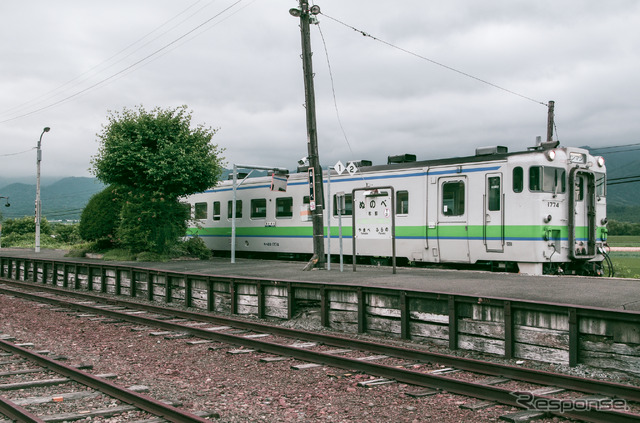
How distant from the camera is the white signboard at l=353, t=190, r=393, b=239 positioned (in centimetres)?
1448

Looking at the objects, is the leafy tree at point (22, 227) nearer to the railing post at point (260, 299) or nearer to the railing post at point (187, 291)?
the railing post at point (187, 291)

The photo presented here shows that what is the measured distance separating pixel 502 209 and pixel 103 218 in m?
18.0

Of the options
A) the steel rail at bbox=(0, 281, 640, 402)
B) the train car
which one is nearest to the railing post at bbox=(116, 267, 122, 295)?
the steel rail at bbox=(0, 281, 640, 402)

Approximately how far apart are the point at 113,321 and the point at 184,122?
11.6 metres

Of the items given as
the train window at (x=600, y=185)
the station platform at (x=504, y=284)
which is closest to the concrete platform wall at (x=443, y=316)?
the station platform at (x=504, y=284)

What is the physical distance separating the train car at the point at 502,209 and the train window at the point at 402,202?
29 millimetres

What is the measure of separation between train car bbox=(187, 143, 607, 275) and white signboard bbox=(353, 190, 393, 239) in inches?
24.8

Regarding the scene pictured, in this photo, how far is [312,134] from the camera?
16.5m

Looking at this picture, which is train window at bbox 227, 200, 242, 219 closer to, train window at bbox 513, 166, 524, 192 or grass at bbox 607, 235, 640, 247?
train window at bbox 513, 166, 524, 192

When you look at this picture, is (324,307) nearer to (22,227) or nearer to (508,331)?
(508,331)

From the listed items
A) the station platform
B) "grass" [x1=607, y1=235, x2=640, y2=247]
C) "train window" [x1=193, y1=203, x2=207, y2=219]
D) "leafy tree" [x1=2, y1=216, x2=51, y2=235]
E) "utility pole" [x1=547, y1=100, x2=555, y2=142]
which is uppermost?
"utility pole" [x1=547, y1=100, x2=555, y2=142]

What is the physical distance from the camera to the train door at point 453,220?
15500mm

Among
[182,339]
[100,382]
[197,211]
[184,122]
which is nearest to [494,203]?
[182,339]

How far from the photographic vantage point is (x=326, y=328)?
36.2 ft
